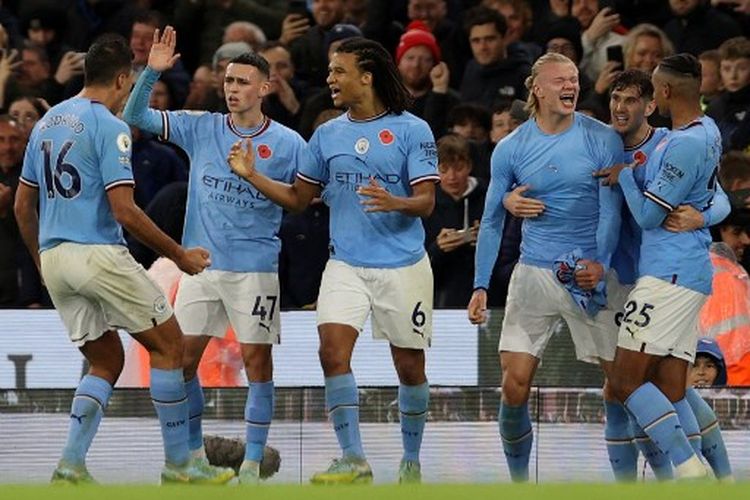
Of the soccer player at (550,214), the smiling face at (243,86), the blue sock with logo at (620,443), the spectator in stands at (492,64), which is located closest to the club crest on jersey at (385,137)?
the soccer player at (550,214)

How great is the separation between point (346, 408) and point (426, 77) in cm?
532

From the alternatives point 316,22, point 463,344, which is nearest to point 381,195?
point 463,344

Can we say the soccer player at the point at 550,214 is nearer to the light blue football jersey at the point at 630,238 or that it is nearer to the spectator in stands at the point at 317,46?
the light blue football jersey at the point at 630,238

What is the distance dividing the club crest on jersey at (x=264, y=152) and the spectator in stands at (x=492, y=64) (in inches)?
170

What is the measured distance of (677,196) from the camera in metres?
11.8

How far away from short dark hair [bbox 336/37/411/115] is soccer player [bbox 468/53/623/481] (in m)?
0.65

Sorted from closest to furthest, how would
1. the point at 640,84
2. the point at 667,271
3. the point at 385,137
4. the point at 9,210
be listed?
the point at 667,271 < the point at 640,84 < the point at 385,137 < the point at 9,210

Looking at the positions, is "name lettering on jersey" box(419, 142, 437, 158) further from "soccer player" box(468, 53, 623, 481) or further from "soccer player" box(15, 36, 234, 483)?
"soccer player" box(15, 36, 234, 483)

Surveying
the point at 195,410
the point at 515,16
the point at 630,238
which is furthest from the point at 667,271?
the point at 515,16

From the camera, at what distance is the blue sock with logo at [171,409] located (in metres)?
12.3

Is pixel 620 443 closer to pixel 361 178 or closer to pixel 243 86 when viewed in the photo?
pixel 361 178

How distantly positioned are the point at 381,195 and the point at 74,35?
7258mm

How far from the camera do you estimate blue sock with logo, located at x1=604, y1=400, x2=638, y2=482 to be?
1289 cm

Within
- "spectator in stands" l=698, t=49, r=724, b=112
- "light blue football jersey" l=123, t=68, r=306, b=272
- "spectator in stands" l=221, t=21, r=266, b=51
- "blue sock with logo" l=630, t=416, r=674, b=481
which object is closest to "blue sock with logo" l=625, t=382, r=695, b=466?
"blue sock with logo" l=630, t=416, r=674, b=481
